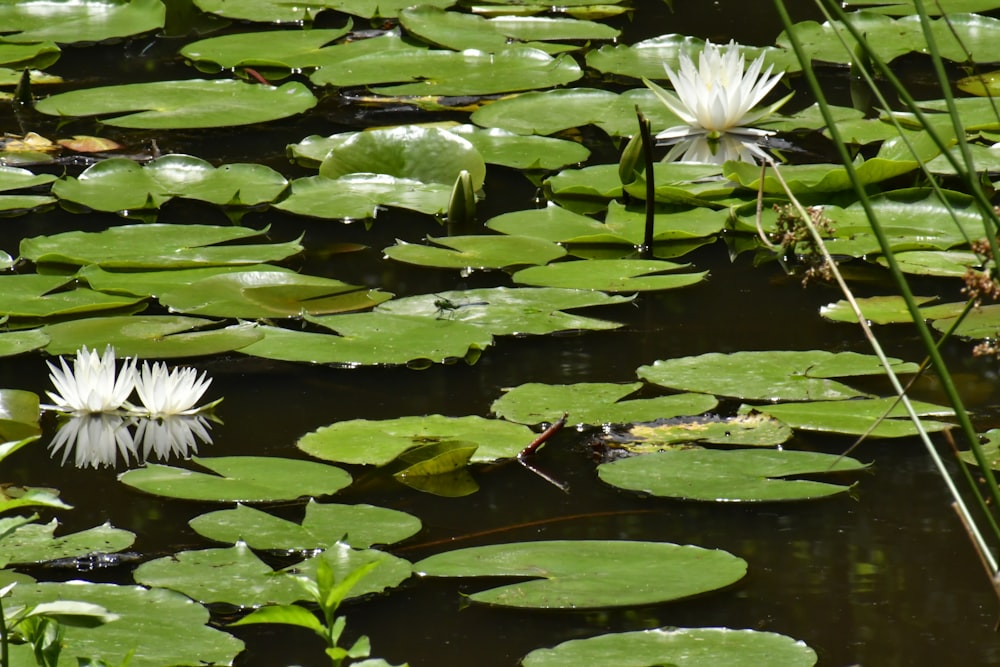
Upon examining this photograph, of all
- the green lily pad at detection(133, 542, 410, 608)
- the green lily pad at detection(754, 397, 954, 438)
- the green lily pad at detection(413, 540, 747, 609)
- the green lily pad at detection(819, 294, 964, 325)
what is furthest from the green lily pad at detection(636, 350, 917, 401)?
the green lily pad at detection(133, 542, 410, 608)

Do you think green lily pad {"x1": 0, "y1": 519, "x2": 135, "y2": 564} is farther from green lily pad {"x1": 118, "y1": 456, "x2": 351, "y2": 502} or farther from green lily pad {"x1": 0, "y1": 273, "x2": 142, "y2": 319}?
green lily pad {"x1": 0, "y1": 273, "x2": 142, "y2": 319}

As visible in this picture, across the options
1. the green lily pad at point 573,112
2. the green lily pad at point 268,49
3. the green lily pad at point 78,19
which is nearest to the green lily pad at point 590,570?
the green lily pad at point 573,112

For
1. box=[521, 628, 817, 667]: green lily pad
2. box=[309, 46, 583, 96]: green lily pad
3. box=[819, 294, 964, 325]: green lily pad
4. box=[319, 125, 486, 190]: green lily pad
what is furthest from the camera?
box=[309, 46, 583, 96]: green lily pad

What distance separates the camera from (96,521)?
214cm

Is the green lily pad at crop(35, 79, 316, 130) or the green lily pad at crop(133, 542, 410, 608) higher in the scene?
the green lily pad at crop(35, 79, 316, 130)

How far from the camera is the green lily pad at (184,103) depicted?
168 inches

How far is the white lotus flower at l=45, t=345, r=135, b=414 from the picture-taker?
8.04 feet

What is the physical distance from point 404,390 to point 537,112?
72.8 inches

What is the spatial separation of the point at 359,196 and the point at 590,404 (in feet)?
4.42

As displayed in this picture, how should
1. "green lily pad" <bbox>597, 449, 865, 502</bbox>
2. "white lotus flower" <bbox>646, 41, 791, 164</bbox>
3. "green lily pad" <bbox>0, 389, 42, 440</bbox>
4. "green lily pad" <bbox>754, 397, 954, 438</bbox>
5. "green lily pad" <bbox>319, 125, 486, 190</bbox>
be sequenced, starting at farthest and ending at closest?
"white lotus flower" <bbox>646, 41, 791, 164</bbox>
"green lily pad" <bbox>319, 125, 486, 190</bbox>
"green lily pad" <bbox>0, 389, 42, 440</bbox>
"green lily pad" <bbox>754, 397, 954, 438</bbox>
"green lily pad" <bbox>597, 449, 865, 502</bbox>

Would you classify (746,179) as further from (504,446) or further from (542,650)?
(542,650)

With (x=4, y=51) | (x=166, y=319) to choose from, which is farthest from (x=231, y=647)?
(x=4, y=51)

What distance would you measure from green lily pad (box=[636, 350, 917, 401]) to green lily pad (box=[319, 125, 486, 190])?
1.28 meters

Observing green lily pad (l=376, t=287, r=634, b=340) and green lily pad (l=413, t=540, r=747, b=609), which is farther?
green lily pad (l=376, t=287, r=634, b=340)
